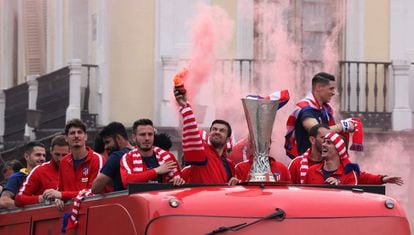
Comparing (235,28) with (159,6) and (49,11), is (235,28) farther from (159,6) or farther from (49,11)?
(49,11)

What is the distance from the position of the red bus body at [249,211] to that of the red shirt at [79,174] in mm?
1921

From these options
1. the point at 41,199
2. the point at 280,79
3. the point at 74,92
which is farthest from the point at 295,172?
the point at 74,92

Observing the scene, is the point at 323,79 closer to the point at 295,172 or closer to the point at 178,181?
the point at 295,172

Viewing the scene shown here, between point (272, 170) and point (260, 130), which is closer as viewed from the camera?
point (260, 130)

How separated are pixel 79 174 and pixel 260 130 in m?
2.38

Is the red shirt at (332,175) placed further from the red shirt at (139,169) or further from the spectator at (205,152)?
the red shirt at (139,169)

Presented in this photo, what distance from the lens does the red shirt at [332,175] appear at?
39.1 feet

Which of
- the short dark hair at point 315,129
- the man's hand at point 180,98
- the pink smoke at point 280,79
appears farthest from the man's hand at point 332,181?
the pink smoke at point 280,79

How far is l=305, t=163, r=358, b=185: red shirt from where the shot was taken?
11906 mm

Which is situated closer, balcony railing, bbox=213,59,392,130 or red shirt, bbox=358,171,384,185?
red shirt, bbox=358,171,384,185

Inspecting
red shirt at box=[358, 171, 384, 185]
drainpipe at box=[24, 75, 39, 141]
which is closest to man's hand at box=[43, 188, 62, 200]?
red shirt at box=[358, 171, 384, 185]

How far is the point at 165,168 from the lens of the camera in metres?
11.5

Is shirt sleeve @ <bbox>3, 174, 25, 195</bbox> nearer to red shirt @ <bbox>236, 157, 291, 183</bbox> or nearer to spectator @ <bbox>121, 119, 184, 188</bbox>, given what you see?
spectator @ <bbox>121, 119, 184, 188</bbox>

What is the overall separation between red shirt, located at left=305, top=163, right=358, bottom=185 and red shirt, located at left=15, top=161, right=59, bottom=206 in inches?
98.0
